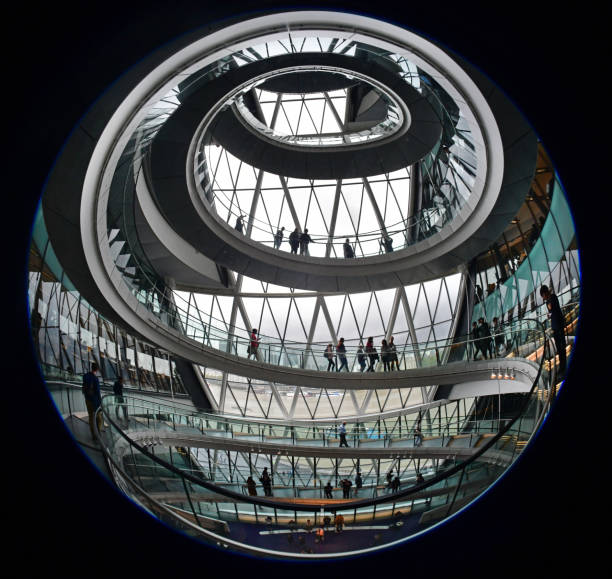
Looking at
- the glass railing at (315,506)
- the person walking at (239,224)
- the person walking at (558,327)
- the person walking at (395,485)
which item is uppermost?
the person walking at (239,224)

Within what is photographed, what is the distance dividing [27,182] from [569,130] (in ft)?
17.1

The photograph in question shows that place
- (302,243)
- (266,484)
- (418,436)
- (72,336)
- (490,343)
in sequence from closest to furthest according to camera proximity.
Result: (72,336) < (490,343) < (266,484) < (418,436) < (302,243)

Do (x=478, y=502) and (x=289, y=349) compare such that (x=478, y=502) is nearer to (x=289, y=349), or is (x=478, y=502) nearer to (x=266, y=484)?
(x=266, y=484)

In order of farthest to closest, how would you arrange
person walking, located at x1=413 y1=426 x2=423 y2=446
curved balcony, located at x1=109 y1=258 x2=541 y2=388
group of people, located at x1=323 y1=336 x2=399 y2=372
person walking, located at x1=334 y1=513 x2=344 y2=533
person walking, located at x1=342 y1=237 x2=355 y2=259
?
person walking, located at x1=342 y1=237 x2=355 y2=259
person walking, located at x1=413 y1=426 x2=423 y2=446
group of people, located at x1=323 y1=336 x2=399 y2=372
curved balcony, located at x1=109 y1=258 x2=541 y2=388
person walking, located at x1=334 y1=513 x2=344 y2=533

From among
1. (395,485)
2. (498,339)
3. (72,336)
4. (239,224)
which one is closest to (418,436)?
(395,485)

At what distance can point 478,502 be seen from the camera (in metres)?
5.86

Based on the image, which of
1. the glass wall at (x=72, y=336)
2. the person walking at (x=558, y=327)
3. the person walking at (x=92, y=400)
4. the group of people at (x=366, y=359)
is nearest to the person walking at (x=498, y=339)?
the group of people at (x=366, y=359)

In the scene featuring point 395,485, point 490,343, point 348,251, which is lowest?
point 395,485

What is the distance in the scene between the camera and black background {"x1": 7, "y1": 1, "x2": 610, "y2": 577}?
481 centimetres

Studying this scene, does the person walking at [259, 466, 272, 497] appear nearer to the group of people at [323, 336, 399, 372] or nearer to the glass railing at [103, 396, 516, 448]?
the glass railing at [103, 396, 516, 448]

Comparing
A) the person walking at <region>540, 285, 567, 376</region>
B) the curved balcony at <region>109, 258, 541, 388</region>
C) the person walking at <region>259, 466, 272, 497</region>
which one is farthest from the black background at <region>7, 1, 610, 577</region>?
the person walking at <region>259, 466, 272, 497</region>

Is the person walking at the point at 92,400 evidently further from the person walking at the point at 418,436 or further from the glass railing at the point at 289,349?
the person walking at the point at 418,436

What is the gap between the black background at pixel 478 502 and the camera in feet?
15.8

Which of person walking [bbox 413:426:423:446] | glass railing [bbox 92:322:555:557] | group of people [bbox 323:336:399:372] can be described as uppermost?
group of people [bbox 323:336:399:372]
